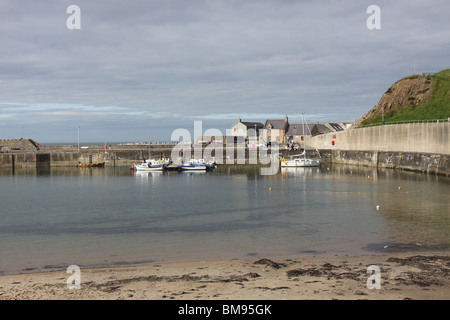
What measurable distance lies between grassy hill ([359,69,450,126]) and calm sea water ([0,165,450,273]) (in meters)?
30.3

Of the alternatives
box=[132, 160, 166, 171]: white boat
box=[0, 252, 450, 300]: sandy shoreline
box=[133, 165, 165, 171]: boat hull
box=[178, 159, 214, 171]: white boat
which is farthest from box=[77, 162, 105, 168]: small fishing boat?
box=[0, 252, 450, 300]: sandy shoreline

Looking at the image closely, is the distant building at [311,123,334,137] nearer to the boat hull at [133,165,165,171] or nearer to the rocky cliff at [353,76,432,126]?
the rocky cliff at [353,76,432,126]

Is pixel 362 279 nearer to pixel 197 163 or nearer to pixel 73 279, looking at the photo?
pixel 73 279

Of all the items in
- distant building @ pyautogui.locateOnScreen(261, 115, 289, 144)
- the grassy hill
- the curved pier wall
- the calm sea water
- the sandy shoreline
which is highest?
the grassy hill

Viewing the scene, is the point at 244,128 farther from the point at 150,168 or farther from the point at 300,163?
the point at 150,168

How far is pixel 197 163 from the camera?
7038 cm

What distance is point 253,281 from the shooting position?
12.2m

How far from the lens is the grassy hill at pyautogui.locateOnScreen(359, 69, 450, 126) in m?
70.3

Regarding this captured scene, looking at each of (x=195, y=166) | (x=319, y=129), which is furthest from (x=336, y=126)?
(x=195, y=166)

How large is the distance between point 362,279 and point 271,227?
10480 millimetres

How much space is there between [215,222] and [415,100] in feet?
210
